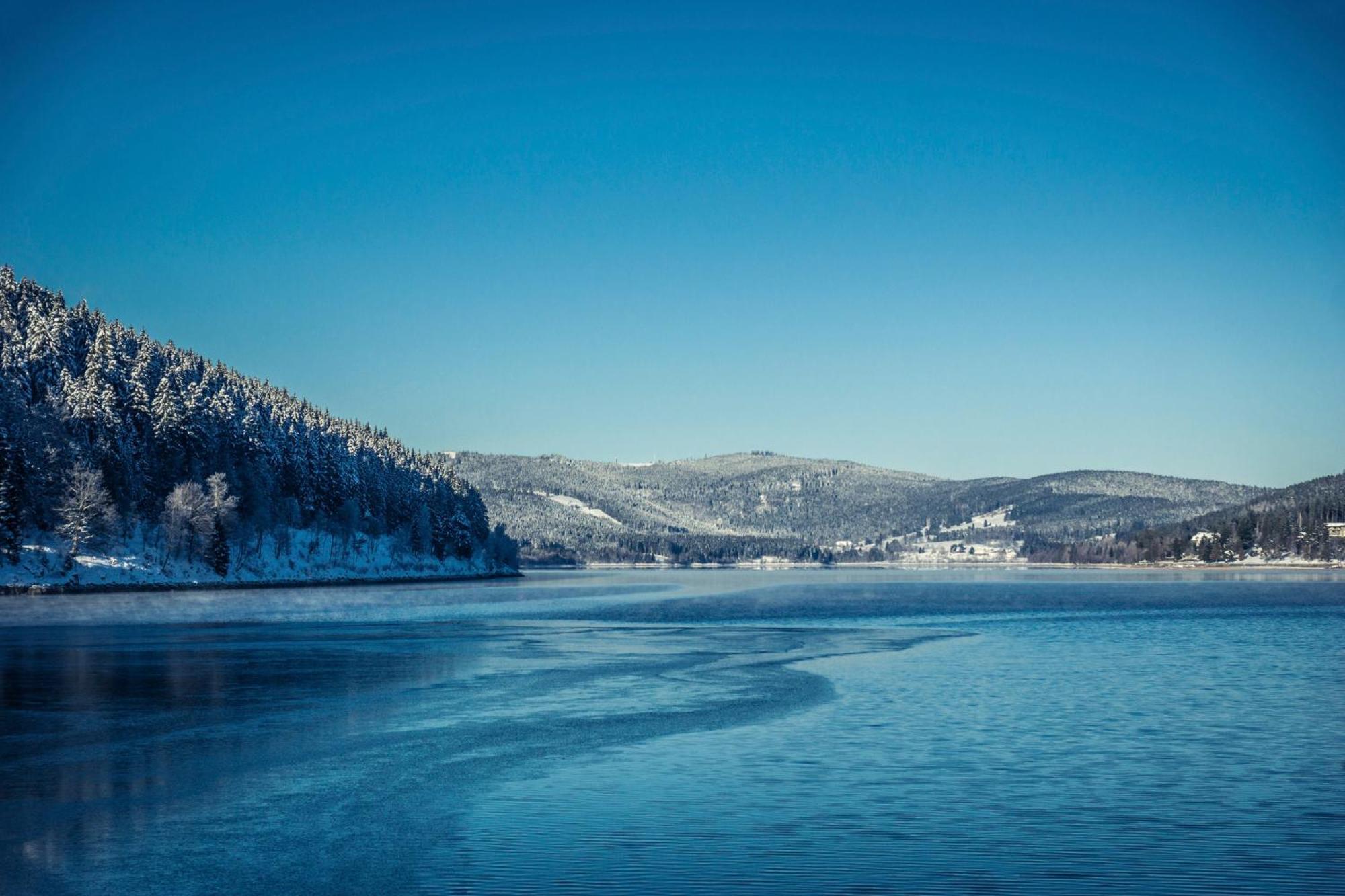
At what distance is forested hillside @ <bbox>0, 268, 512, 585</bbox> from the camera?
319 feet

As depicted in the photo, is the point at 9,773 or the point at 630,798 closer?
the point at 630,798

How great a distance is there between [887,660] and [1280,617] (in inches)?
1373

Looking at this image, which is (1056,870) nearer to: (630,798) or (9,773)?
(630,798)

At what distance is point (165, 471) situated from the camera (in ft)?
367

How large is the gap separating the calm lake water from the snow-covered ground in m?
56.5

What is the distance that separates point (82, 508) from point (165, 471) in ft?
55.7

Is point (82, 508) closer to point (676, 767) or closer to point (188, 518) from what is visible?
point (188, 518)

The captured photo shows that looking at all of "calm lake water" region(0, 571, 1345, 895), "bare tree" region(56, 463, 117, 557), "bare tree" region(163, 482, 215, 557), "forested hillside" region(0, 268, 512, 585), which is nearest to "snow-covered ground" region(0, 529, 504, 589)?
"forested hillside" region(0, 268, 512, 585)

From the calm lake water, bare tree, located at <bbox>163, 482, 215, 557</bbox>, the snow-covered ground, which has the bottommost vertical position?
the calm lake water

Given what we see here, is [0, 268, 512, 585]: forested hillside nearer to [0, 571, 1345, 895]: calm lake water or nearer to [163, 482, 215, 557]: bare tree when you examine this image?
[163, 482, 215, 557]: bare tree

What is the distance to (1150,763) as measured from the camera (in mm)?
19656

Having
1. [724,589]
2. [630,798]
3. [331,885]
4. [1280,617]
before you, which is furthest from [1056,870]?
[724,589]

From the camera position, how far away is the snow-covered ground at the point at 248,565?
9556cm

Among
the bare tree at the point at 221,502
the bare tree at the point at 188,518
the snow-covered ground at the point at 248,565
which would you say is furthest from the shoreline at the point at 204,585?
the bare tree at the point at 221,502
